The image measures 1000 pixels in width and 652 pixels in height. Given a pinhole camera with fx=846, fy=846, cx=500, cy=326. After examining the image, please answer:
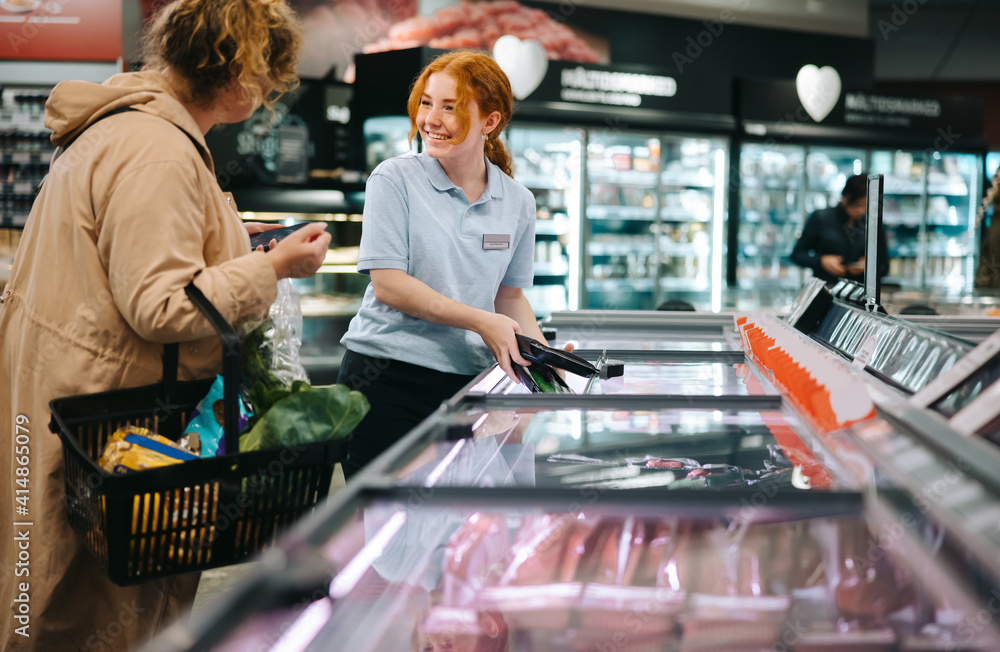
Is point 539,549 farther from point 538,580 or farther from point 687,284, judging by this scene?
point 687,284

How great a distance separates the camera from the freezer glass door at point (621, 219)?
23.0 feet

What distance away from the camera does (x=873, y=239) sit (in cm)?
198

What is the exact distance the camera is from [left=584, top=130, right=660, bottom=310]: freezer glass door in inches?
277

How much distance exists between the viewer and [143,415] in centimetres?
139

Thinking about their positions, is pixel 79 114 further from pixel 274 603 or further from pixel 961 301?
pixel 961 301

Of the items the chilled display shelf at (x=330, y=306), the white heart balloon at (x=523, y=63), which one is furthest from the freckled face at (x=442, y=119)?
the white heart balloon at (x=523, y=63)

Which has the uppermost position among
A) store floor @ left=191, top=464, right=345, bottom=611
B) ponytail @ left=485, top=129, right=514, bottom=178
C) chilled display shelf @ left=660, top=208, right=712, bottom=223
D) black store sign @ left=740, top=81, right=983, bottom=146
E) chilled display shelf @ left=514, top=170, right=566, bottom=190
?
black store sign @ left=740, top=81, right=983, bottom=146

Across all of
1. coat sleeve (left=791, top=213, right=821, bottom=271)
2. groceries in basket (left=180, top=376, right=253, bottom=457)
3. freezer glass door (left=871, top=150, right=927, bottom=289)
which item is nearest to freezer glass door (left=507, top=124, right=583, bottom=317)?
coat sleeve (left=791, top=213, right=821, bottom=271)

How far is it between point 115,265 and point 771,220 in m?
7.08

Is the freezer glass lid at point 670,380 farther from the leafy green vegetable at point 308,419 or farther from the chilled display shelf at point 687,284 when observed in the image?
the chilled display shelf at point 687,284

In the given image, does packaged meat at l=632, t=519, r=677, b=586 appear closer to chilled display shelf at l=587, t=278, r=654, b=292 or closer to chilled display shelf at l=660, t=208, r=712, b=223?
chilled display shelf at l=587, t=278, r=654, b=292

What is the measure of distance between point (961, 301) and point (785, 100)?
3.20 meters

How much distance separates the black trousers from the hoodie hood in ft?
2.46

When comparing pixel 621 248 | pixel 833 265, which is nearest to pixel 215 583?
pixel 833 265
